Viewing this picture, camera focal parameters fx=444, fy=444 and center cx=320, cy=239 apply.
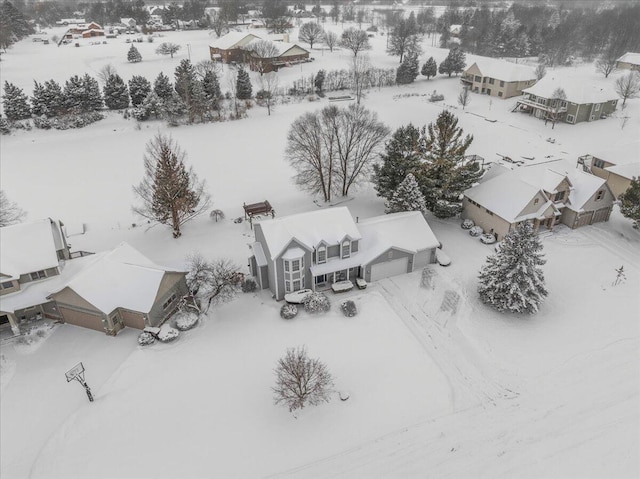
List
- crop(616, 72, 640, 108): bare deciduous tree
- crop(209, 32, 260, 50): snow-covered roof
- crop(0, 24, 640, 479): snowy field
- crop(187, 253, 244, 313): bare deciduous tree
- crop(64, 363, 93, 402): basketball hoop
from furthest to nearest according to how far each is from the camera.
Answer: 1. crop(209, 32, 260, 50): snow-covered roof
2. crop(616, 72, 640, 108): bare deciduous tree
3. crop(187, 253, 244, 313): bare deciduous tree
4. crop(64, 363, 93, 402): basketball hoop
5. crop(0, 24, 640, 479): snowy field

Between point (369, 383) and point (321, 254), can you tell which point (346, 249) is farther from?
point (369, 383)

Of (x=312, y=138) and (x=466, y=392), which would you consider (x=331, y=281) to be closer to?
(x=466, y=392)

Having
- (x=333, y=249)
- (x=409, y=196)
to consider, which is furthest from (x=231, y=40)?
(x=333, y=249)

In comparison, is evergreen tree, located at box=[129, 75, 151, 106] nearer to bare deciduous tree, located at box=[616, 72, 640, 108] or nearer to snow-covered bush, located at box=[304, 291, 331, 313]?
snow-covered bush, located at box=[304, 291, 331, 313]

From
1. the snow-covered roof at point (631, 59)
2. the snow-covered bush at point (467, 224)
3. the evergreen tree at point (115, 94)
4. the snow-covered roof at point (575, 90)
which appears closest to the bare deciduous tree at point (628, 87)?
the snow-covered roof at point (575, 90)

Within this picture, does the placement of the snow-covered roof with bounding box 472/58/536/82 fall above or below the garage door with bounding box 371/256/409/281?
above

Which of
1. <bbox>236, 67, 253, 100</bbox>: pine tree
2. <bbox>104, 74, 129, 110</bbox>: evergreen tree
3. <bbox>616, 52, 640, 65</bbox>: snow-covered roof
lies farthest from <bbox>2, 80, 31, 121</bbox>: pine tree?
<bbox>616, 52, 640, 65</bbox>: snow-covered roof

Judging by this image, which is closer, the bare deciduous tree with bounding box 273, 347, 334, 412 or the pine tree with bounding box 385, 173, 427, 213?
the bare deciduous tree with bounding box 273, 347, 334, 412
